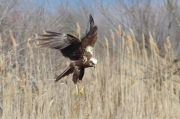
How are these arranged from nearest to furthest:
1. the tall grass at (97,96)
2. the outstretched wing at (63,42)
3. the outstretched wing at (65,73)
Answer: the outstretched wing at (63,42) < the tall grass at (97,96) < the outstretched wing at (65,73)

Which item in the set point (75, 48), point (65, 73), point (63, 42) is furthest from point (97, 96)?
point (63, 42)

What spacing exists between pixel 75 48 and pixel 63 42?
291mm

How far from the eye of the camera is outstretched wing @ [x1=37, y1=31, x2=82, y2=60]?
3.82m

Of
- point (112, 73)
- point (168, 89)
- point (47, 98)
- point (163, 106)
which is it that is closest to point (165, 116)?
point (163, 106)

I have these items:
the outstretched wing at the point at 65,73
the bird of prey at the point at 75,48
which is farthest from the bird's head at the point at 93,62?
the outstretched wing at the point at 65,73

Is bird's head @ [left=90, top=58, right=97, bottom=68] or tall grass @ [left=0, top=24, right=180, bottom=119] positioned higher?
bird's head @ [left=90, top=58, right=97, bottom=68]

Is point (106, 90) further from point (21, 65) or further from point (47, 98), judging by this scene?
point (21, 65)

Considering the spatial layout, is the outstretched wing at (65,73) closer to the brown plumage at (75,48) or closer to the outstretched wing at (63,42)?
the brown plumage at (75,48)

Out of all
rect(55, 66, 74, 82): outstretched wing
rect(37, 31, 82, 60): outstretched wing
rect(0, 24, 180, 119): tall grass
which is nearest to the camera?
rect(37, 31, 82, 60): outstretched wing

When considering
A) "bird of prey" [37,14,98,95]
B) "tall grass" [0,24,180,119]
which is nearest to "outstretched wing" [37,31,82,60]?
"bird of prey" [37,14,98,95]

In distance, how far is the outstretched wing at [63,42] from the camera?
3.82 metres

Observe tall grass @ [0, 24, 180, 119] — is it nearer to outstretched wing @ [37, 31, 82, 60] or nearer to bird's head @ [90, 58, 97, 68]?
outstretched wing @ [37, 31, 82, 60]

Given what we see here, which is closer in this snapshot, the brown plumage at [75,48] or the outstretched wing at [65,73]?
the brown plumage at [75,48]

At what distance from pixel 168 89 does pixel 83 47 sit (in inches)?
59.5
